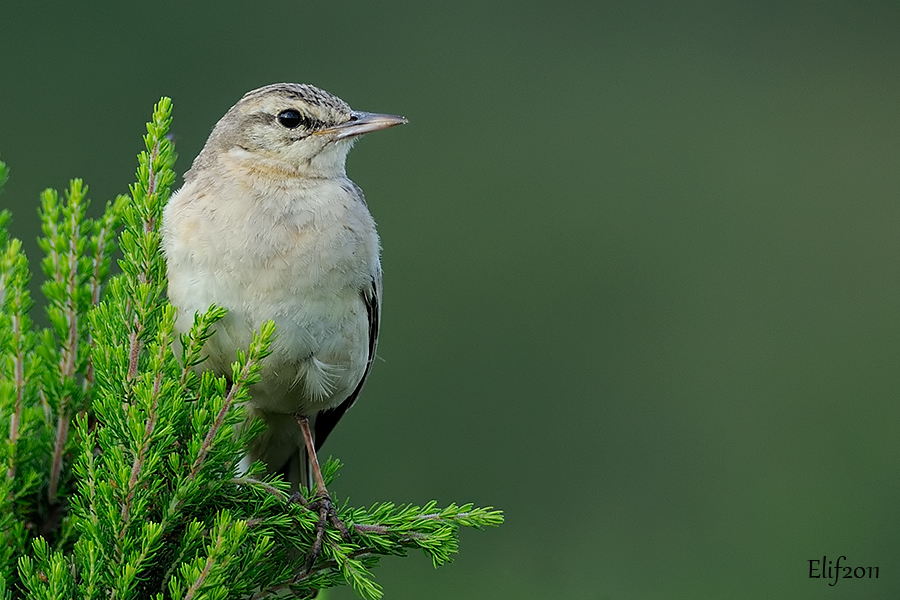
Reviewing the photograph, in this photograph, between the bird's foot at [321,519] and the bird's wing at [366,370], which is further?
the bird's wing at [366,370]

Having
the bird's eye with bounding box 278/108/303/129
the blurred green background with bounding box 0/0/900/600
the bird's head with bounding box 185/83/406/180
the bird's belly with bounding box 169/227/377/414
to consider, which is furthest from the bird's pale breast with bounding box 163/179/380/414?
the blurred green background with bounding box 0/0/900/600

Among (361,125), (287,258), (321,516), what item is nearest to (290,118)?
(361,125)

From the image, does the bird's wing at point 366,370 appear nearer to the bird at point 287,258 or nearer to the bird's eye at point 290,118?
the bird at point 287,258

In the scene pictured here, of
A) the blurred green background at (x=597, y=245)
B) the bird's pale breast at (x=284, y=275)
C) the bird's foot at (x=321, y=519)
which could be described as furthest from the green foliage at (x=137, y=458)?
the blurred green background at (x=597, y=245)

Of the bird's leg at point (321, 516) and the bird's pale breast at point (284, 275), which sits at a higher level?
the bird's pale breast at point (284, 275)

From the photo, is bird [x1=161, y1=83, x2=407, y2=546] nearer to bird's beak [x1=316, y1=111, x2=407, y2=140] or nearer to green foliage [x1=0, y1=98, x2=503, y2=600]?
bird's beak [x1=316, y1=111, x2=407, y2=140]
